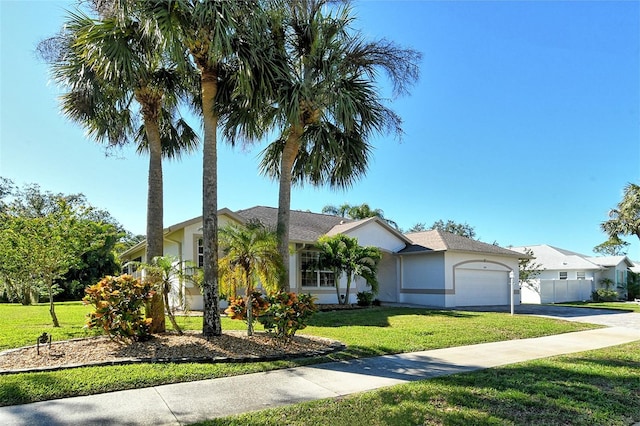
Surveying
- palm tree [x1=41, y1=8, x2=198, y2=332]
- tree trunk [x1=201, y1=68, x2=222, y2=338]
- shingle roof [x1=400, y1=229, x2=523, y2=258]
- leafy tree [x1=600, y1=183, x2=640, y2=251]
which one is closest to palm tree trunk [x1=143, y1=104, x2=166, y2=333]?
palm tree [x1=41, y1=8, x2=198, y2=332]

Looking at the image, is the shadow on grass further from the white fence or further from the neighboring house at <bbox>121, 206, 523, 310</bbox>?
the white fence

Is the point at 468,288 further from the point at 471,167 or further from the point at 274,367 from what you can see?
the point at 274,367

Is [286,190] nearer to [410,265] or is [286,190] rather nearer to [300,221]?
[300,221]

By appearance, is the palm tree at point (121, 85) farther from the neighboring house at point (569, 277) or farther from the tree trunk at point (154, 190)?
the neighboring house at point (569, 277)

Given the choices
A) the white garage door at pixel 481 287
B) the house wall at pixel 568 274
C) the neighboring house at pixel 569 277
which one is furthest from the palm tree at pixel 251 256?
the house wall at pixel 568 274

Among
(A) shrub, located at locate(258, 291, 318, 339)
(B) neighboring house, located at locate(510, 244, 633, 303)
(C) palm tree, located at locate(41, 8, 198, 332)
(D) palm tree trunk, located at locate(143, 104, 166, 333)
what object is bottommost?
(B) neighboring house, located at locate(510, 244, 633, 303)

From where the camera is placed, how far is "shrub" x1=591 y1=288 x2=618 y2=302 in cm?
3219

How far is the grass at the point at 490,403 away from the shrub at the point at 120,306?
448cm

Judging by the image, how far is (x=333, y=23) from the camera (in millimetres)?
11805

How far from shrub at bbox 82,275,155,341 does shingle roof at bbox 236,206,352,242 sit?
34.2 ft

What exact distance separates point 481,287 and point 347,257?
30.3ft

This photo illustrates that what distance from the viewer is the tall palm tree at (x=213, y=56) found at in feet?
26.5

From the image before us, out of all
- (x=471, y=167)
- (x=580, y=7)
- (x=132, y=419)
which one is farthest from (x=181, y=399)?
(x=471, y=167)

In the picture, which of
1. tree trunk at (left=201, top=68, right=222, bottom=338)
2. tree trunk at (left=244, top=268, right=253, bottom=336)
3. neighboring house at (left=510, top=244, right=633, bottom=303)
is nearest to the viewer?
tree trunk at (left=201, top=68, right=222, bottom=338)
